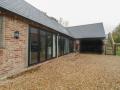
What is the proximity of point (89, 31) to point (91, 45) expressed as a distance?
277 cm

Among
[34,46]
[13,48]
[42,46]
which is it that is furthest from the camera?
[42,46]

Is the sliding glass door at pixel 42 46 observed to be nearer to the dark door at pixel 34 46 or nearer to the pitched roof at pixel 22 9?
the dark door at pixel 34 46

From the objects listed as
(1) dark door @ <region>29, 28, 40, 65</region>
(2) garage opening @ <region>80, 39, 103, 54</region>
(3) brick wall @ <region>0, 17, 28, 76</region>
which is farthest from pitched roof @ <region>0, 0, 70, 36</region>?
(2) garage opening @ <region>80, 39, 103, 54</region>

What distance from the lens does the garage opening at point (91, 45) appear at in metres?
23.6

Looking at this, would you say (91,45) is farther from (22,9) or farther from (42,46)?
(22,9)

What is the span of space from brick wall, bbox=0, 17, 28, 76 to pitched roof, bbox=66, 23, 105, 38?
16676 mm

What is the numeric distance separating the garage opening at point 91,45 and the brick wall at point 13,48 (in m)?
17.2

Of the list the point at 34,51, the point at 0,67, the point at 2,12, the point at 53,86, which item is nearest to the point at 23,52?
the point at 34,51

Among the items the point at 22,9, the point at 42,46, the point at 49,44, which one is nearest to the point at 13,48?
the point at 22,9

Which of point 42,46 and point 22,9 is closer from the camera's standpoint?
point 22,9

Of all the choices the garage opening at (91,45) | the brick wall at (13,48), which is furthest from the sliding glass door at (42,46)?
the garage opening at (91,45)

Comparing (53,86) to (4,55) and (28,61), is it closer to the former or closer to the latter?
(4,55)

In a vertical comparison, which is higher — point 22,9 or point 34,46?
point 22,9

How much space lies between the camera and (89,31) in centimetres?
2589
